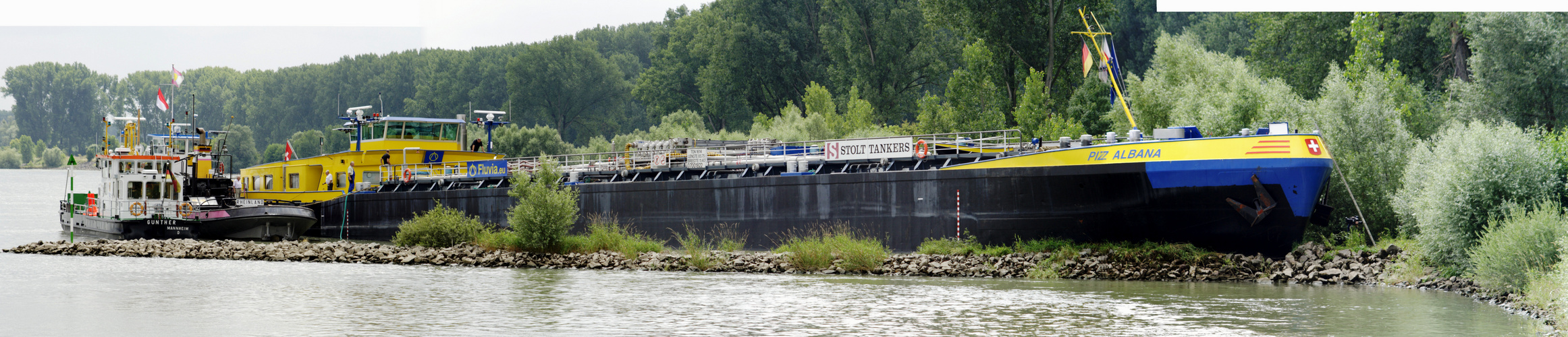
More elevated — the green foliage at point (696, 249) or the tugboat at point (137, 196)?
the tugboat at point (137, 196)

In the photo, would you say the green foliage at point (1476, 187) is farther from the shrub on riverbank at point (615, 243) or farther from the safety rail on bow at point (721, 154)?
the shrub on riverbank at point (615, 243)

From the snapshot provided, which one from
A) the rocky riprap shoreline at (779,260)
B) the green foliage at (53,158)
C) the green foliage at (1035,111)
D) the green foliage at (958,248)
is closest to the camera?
the rocky riprap shoreline at (779,260)

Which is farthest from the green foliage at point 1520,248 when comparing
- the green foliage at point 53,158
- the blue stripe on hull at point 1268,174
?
the green foliage at point 53,158

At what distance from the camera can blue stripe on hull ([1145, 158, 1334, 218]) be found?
24344 millimetres

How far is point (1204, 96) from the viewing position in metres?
38.6

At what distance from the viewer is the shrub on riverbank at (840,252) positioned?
2783 cm

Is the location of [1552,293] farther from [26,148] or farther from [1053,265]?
[26,148]

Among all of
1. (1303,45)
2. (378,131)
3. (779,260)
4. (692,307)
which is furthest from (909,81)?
(692,307)

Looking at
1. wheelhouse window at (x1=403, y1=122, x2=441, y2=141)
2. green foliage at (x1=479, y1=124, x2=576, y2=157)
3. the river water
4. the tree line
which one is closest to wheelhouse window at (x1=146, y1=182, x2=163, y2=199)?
the tree line

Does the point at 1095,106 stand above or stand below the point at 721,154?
above

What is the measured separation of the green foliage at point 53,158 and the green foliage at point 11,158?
464cm

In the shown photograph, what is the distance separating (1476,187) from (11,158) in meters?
174

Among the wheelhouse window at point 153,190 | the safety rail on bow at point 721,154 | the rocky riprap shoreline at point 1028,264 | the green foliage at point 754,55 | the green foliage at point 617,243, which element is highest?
the green foliage at point 754,55

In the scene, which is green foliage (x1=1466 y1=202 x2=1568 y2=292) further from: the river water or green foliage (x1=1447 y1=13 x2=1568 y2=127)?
green foliage (x1=1447 y1=13 x2=1568 y2=127)
